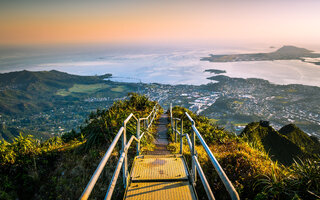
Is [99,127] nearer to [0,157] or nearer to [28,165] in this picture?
[28,165]

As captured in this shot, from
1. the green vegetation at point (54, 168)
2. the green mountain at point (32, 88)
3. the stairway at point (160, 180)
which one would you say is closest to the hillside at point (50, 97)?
the green mountain at point (32, 88)

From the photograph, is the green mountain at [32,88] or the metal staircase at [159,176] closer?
the metal staircase at [159,176]

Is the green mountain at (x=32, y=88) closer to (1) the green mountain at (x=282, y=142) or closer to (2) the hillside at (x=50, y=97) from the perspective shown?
(2) the hillside at (x=50, y=97)

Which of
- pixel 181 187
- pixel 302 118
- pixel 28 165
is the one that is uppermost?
pixel 181 187

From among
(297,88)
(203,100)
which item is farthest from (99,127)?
(297,88)

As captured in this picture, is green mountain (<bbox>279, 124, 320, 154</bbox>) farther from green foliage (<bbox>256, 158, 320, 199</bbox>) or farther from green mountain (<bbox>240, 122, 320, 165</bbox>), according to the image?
green foliage (<bbox>256, 158, 320, 199</bbox>)

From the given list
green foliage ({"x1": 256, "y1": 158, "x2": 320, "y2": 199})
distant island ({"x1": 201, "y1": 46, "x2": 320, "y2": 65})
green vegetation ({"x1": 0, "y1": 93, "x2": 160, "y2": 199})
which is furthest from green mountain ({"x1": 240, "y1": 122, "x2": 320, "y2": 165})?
distant island ({"x1": 201, "y1": 46, "x2": 320, "y2": 65})
